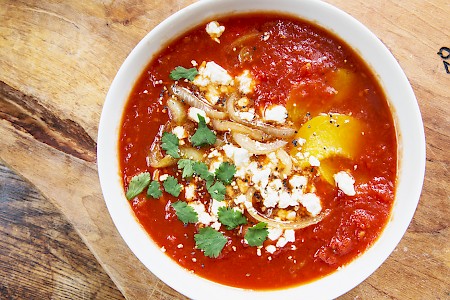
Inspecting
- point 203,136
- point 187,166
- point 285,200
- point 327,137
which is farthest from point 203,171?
point 327,137

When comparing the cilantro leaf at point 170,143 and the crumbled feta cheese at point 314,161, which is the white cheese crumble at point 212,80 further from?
the crumbled feta cheese at point 314,161

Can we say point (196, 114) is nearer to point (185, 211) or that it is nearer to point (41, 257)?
point (185, 211)

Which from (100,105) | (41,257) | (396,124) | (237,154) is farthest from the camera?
(41,257)

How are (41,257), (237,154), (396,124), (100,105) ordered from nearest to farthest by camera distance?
(237,154) → (396,124) → (100,105) → (41,257)

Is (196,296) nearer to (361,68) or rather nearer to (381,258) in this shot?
(381,258)

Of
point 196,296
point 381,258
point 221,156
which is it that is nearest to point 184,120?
point 221,156

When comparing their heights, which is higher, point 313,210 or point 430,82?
point 430,82

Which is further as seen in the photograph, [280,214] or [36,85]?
[36,85]
